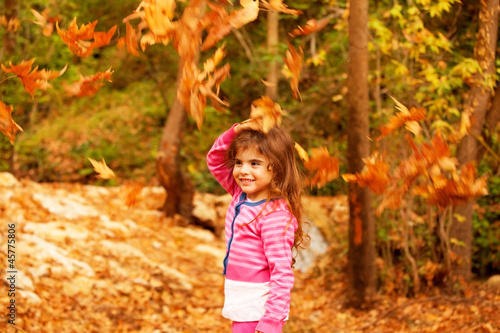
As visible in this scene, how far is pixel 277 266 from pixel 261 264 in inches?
4.7

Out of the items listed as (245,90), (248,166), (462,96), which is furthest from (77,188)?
(248,166)

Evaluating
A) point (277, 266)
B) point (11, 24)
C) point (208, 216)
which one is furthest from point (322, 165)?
point (208, 216)

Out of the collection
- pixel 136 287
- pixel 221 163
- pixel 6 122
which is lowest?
pixel 136 287

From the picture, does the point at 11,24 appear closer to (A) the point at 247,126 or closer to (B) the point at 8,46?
(B) the point at 8,46

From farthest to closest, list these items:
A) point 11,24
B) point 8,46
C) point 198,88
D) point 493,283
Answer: point 8,46
point 11,24
point 493,283
point 198,88

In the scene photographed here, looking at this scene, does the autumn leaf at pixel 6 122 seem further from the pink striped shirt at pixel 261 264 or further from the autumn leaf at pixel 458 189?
the autumn leaf at pixel 458 189

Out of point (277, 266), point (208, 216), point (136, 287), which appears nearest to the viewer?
point (277, 266)

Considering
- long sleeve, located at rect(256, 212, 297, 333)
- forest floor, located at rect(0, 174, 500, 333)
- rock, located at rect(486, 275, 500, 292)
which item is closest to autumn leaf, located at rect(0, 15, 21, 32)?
forest floor, located at rect(0, 174, 500, 333)

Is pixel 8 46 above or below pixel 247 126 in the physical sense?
above

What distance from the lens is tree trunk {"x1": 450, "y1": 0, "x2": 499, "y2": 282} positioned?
17.7 feet

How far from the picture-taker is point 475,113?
5.50 m

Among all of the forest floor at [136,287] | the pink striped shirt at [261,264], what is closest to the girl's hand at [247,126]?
the pink striped shirt at [261,264]

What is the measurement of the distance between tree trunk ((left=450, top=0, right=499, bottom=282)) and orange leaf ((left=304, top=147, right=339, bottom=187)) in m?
3.13

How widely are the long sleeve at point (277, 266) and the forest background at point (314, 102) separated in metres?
0.67
